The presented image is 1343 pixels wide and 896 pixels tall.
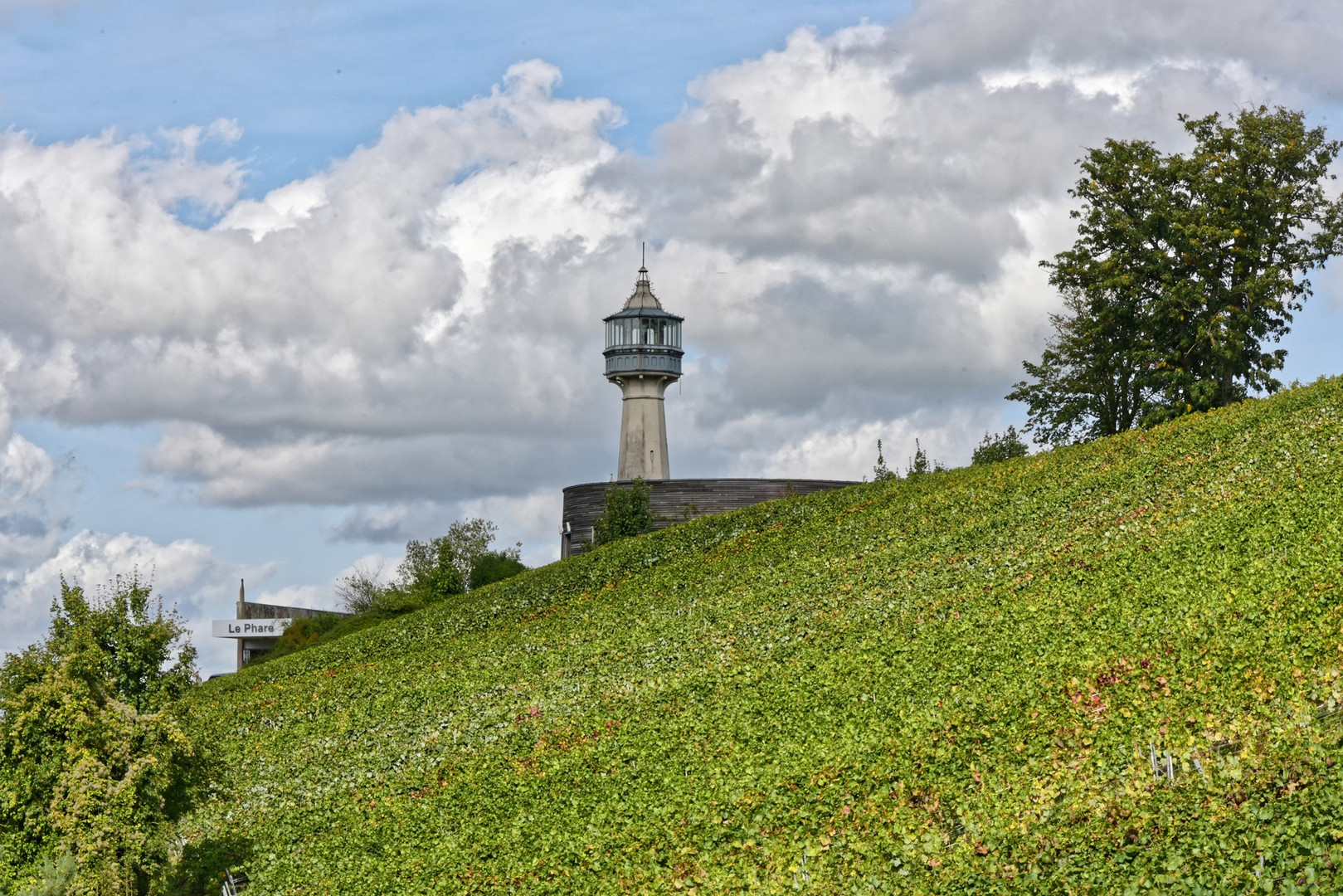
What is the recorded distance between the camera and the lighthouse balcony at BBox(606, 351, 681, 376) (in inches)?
2579

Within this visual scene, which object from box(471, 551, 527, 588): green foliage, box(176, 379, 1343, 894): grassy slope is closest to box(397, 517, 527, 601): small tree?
box(471, 551, 527, 588): green foliage

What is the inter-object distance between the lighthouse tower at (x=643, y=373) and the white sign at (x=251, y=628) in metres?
20.2

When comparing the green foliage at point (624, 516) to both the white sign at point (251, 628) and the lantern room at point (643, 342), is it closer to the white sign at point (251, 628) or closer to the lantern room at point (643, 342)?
the lantern room at point (643, 342)

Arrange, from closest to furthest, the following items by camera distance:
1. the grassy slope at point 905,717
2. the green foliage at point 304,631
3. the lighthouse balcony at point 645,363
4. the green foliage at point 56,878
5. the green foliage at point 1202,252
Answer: the grassy slope at point 905,717 → the green foliage at point 56,878 → the green foliage at point 1202,252 → the green foliage at point 304,631 → the lighthouse balcony at point 645,363

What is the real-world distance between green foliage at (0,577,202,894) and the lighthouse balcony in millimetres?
44075

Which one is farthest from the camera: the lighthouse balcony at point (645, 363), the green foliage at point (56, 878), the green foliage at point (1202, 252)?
the lighthouse balcony at point (645, 363)

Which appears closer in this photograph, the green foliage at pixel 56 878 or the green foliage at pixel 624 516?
the green foliage at pixel 56 878

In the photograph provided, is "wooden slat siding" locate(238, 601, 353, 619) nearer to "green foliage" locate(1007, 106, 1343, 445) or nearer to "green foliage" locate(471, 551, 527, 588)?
"green foliage" locate(471, 551, 527, 588)

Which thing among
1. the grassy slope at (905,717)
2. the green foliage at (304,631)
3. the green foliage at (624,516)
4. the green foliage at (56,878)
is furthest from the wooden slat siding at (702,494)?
the green foliage at (56,878)

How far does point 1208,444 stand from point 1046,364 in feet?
60.4

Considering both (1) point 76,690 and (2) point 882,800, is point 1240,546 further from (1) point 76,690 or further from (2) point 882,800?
(1) point 76,690

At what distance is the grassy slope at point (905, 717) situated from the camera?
14.8 metres

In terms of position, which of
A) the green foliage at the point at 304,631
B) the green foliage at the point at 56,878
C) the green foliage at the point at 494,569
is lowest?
the green foliage at the point at 56,878

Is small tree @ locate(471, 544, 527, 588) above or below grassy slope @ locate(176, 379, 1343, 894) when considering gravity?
above
